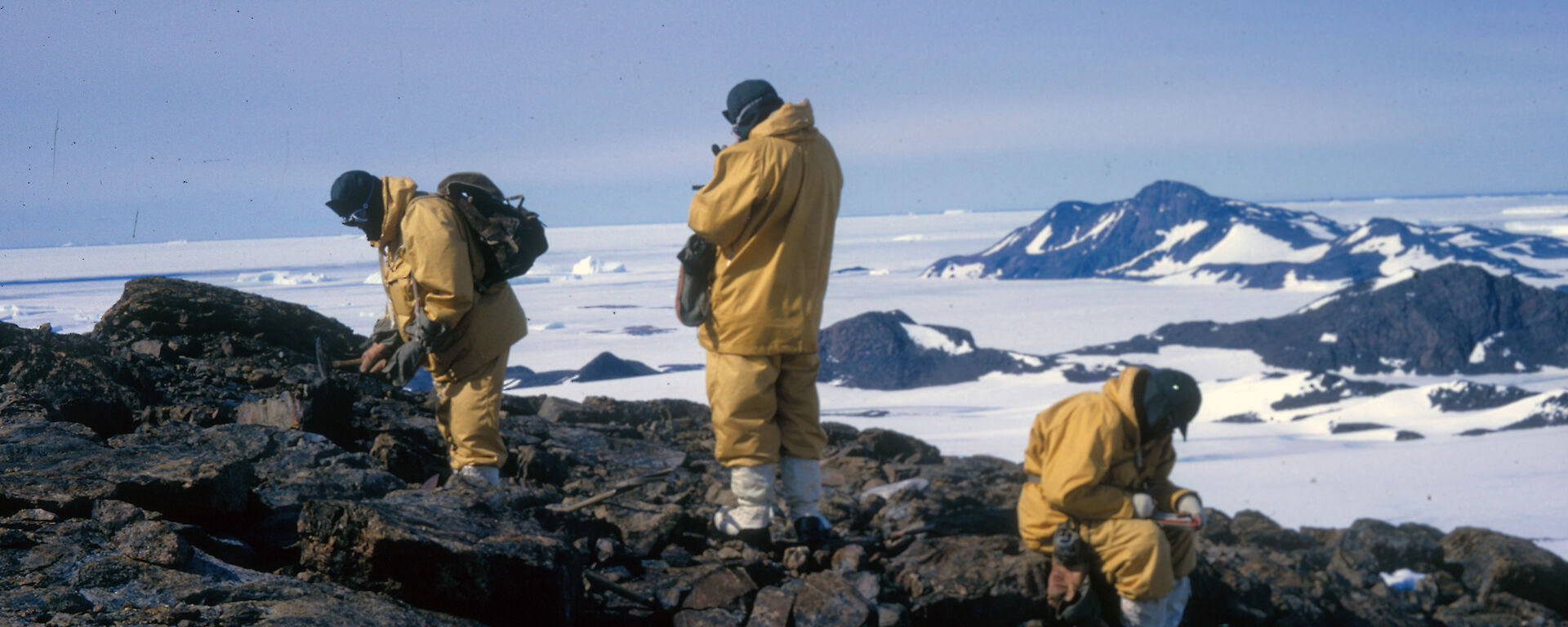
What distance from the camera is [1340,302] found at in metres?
36.7

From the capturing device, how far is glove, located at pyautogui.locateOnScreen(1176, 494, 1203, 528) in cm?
362

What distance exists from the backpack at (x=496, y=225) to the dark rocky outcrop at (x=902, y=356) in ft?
71.7

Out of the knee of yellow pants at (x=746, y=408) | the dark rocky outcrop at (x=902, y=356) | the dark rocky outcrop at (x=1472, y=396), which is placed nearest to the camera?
the knee of yellow pants at (x=746, y=408)

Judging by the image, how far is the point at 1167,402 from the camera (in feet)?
Result: 11.3

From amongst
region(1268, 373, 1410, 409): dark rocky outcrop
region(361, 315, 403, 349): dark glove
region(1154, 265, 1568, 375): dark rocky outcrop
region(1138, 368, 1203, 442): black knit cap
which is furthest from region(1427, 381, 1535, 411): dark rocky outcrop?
region(361, 315, 403, 349): dark glove

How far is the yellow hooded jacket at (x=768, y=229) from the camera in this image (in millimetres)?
3727

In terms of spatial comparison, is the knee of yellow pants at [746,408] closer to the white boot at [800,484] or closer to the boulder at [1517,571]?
the white boot at [800,484]

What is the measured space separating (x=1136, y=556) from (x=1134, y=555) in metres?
0.01

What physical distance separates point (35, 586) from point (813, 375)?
2740 millimetres

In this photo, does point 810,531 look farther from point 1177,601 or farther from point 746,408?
point 1177,601

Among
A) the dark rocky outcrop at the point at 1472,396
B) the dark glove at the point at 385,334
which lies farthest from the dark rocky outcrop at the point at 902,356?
the dark glove at the point at 385,334

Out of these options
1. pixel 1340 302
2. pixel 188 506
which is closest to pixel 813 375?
pixel 188 506

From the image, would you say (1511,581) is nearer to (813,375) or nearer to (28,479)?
(813,375)

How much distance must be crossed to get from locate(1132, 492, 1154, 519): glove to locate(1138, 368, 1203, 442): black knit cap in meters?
0.23
